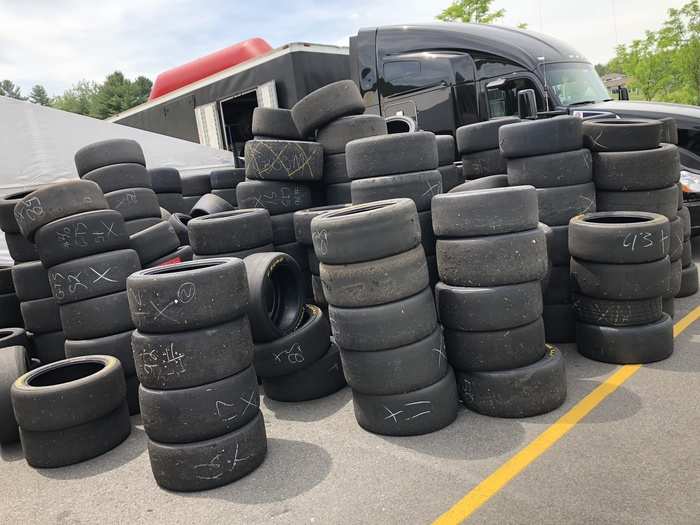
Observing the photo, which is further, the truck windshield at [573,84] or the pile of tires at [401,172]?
the truck windshield at [573,84]

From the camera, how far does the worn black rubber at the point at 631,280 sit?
4758mm

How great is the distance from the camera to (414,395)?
392 centimetres

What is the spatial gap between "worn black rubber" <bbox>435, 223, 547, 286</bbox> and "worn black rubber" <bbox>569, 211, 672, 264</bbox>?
943mm

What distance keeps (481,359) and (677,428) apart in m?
1.32

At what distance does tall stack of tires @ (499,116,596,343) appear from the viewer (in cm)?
526

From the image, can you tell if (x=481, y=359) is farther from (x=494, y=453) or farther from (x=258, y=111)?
(x=258, y=111)

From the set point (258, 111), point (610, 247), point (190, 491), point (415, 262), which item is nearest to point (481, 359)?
point (415, 262)

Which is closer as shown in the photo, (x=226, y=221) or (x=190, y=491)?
(x=190, y=491)

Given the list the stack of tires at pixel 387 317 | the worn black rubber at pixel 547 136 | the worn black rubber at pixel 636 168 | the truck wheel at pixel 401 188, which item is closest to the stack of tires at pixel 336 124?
the truck wheel at pixel 401 188

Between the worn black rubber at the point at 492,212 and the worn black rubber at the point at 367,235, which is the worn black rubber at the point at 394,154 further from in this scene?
the worn black rubber at the point at 367,235

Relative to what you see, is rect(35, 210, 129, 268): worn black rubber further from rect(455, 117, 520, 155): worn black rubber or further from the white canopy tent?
the white canopy tent

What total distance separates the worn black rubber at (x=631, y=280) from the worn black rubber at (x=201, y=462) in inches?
129

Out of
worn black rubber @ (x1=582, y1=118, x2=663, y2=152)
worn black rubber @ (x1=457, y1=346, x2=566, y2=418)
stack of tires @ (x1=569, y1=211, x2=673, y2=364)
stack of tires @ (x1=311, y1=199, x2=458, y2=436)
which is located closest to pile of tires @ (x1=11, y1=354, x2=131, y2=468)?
stack of tires @ (x1=311, y1=199, x2=458, y2=436)

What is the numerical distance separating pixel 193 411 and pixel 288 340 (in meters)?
1.27
